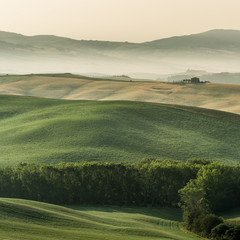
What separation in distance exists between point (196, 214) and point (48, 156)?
93.1 feet

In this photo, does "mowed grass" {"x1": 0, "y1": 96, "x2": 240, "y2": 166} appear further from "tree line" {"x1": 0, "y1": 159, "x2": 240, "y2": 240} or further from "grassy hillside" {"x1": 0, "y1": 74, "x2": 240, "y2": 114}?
"grassy hillside" {"x1": 0, "y1": 74, "x2": 240, "y2": 114}

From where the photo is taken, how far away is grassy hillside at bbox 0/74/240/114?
141750 millimetres

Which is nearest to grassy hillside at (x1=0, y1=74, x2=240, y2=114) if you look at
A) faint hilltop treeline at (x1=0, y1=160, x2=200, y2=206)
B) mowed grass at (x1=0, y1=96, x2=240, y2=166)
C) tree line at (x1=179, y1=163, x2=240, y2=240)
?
mowed grass at (x1=0, y1=96, x2=240, y2=166)

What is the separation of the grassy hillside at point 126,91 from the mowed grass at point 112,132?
109 feet

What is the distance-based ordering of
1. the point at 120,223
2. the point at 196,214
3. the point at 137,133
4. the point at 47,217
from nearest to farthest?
the point at 47,217, the point at 120,223, the point at 196,214, the point at 137,133

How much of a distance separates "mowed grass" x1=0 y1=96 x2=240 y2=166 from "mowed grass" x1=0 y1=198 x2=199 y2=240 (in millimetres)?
22598

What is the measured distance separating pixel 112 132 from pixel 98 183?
2459cm

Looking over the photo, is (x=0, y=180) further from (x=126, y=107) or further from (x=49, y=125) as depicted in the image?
(x=126, y=107)

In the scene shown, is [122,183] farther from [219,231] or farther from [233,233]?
[233,233]

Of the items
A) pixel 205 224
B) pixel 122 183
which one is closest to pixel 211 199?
pixel 205 224

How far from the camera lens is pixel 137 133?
276 feet

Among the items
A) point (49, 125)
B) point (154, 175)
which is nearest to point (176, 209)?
point (154, 175)

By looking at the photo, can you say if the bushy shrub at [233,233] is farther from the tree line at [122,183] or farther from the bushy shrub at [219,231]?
the tree line at [122,183]

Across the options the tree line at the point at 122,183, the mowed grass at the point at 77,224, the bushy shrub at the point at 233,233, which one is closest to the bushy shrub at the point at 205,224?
the mowed grass at the point at 77,224
